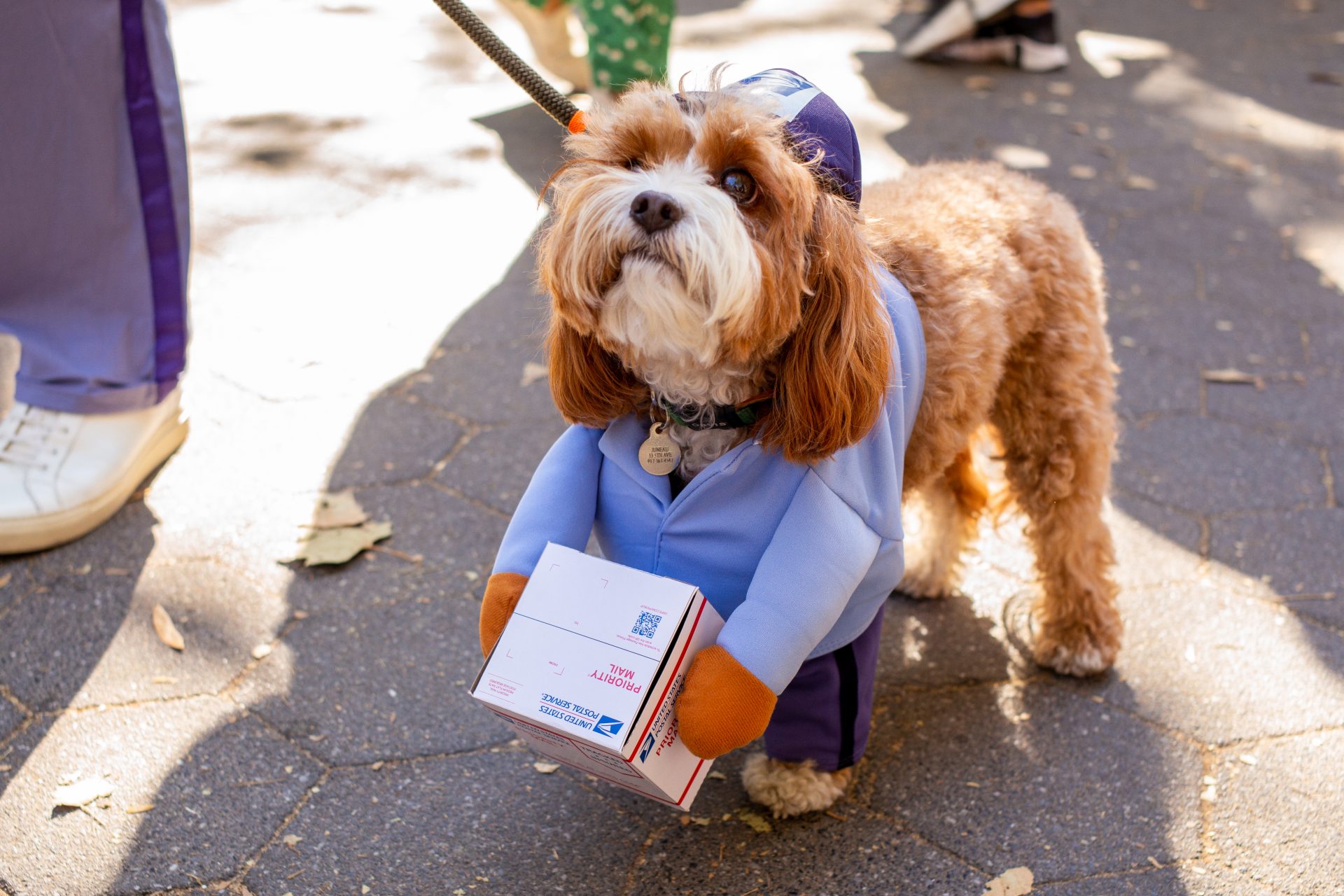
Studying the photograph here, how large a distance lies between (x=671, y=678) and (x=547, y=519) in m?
0.36

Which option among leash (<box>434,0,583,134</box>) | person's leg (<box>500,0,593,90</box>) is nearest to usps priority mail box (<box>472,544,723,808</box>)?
leash (<box>434,0,583,134</box>)

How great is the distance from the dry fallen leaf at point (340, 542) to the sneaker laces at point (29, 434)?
67 cm

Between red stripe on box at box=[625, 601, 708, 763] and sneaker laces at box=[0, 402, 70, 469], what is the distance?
1.86 meters

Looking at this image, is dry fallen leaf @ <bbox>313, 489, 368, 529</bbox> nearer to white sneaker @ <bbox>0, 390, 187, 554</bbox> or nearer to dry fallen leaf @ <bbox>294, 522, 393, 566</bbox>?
dry fallen leaf @ <bbox>294, 522, 393, 566</bbox>

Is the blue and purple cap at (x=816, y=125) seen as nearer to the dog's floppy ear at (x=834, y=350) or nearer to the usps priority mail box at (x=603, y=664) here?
the dog's floppy ear at (x=834, y=350)

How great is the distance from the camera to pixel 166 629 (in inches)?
94.0

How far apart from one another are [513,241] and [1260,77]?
4.66 metres

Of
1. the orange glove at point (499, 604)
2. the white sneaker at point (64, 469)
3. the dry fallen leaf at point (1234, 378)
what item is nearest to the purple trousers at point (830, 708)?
the orange glove at point (499, 604)

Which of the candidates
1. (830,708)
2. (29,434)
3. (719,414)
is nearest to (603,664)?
(719,414)

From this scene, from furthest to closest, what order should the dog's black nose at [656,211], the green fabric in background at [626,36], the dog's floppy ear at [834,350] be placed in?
1. the green fabric in background at [626,36]
2. the dog's floppy ear at [834,350]
3. the dog's black nose at [656,211]

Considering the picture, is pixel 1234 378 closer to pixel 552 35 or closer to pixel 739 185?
pixel 739 185

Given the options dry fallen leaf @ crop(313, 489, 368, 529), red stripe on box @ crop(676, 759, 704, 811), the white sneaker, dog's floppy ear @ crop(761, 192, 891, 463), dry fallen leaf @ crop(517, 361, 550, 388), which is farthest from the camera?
dry fallen leaf @ crop(517, 361, 550, 388)

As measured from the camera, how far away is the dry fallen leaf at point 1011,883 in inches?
74.3

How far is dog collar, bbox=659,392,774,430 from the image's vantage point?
174cm
